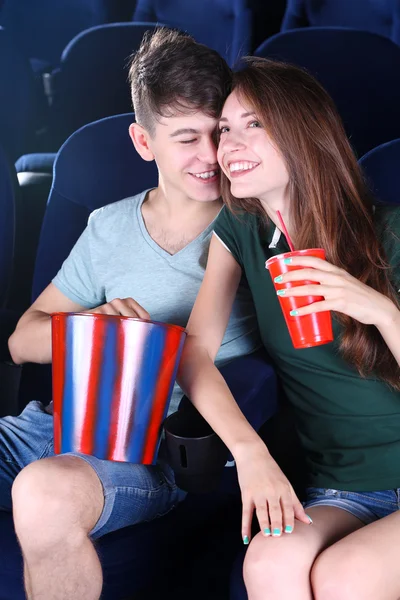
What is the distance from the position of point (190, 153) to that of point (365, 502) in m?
0.53

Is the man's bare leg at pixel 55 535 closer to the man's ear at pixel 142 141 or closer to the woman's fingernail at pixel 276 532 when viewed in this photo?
the woman's fingernail at pixel 276 532

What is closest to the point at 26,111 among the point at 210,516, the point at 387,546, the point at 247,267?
the point at 247,267

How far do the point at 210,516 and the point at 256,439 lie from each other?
0.23 m

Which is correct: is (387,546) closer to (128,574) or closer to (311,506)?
(311,506)

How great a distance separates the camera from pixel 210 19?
222 cm

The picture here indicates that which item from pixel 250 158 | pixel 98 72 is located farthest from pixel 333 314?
pixel 98 72

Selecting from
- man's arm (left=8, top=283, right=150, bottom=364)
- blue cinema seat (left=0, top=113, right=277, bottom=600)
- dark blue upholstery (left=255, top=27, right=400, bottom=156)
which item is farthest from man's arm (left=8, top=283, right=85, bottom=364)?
dark blue upholstery (left=255, top=27, right=400, bottom=156)

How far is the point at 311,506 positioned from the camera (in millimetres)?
889

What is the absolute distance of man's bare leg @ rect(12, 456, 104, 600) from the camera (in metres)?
0.82

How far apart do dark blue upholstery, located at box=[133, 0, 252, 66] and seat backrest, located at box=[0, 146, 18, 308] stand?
892 mm

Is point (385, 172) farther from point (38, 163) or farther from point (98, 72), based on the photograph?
point (98, 72)

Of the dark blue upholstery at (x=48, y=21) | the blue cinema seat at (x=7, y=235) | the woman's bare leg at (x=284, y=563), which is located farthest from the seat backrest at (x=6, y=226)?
the dark blue upholstery at (x=48, y=21)

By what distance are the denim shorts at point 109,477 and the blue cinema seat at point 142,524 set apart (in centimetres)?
2

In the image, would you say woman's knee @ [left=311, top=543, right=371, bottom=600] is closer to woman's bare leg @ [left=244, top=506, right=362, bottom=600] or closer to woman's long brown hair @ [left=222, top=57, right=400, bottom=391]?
woman's bare leg @ [left=244, top=506, right=362, bottom=600]
